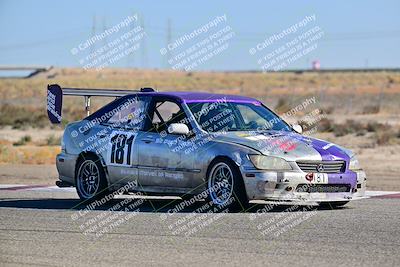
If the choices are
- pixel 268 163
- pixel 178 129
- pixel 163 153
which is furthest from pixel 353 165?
pixel 163 153

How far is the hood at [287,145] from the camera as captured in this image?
11.4 meters

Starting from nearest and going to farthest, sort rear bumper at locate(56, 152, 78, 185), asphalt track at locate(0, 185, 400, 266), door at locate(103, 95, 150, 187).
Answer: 1. asphalt track at locate(0, 185, 400, 266)
2. door at locate(103, 95, 150, 187)
3. rear bumper at locate(56, 152, 78, 185)

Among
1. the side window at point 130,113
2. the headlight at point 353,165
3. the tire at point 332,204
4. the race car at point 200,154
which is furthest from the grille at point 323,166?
the side window at point 130,113

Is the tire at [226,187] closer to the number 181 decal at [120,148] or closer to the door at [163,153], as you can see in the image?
the door at [163,153]

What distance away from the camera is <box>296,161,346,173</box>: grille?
1138 cm

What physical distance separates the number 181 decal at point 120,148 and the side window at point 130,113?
16 centimetres

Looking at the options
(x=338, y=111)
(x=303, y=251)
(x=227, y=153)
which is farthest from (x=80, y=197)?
(x=338, y=111)

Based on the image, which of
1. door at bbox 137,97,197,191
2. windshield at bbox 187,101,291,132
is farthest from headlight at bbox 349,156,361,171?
door at bbox 137,97,197,191

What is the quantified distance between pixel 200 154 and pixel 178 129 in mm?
410

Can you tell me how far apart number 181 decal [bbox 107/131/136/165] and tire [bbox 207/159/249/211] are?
4.68ft

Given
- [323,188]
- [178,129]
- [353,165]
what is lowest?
[323,188]

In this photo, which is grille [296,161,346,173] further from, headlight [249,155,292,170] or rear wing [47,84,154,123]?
rear wing [47,84,154,123]

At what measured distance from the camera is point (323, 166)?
11508 mm

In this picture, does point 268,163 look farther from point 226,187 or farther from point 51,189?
point 51,189
